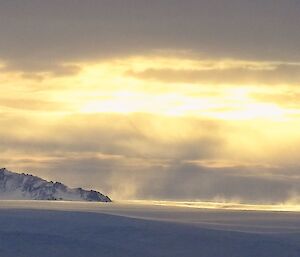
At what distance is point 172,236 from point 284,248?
5282 millimetres

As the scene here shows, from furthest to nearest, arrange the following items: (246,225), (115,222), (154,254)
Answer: (246,225)
(115,222)
(154,254)

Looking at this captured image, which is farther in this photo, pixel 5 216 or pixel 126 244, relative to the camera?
pixel 5 216

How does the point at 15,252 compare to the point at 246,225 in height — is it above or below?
below

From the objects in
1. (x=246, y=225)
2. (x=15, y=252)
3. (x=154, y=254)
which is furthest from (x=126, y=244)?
(x=246, y=225)

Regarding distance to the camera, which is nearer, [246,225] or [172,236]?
[172,236]

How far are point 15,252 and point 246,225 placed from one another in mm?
16612

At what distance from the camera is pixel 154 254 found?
119ft

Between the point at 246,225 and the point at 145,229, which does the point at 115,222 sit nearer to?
the point at 145,229

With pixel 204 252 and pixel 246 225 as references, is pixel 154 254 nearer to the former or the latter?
pixel 204 252

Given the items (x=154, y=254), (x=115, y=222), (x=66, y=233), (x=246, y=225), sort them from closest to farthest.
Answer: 1. (x=154, y=254)
2. (x=66, y=233)
3. (x=115, y=222)
4. (x=246, y=225)

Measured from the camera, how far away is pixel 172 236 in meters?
40.8

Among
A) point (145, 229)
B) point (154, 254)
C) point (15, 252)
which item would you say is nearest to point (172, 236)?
point (145, 229)

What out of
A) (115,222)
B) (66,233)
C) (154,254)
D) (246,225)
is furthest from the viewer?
(246,225)

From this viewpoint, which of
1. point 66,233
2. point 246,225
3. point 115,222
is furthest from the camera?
point 246,225
